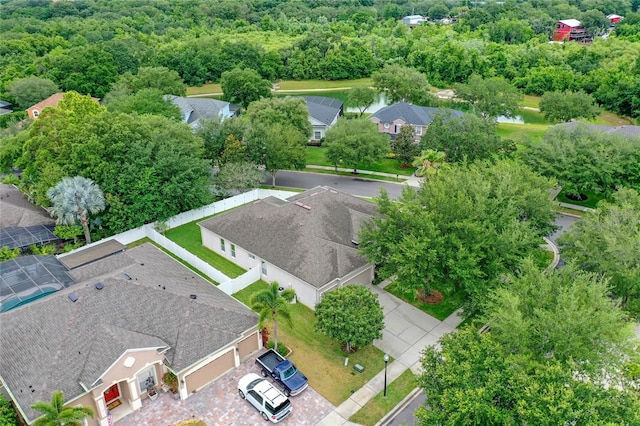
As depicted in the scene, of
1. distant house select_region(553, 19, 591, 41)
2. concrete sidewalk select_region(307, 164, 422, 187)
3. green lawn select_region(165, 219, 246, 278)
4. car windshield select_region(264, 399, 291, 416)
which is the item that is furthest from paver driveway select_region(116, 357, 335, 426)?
distant house select_region(553, 19, 591, 41)

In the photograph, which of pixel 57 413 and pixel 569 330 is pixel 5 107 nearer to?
pixel 57 413

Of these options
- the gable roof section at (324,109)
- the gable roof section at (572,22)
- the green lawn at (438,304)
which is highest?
the gable roof section at (572,22)

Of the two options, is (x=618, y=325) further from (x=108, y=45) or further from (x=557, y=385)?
(x=108, y=45)

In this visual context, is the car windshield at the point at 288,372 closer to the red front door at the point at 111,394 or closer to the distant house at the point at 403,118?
the red front door at the point at 111,394

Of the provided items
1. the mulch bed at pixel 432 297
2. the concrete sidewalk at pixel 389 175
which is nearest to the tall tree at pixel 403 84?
the concrete sidewalk at pixel 389 175

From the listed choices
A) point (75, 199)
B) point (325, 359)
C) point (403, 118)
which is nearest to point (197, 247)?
point (75, 199)

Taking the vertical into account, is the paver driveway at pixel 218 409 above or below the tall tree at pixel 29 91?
below

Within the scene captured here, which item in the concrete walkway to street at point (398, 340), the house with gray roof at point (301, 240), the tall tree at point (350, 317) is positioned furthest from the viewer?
the house with gray roof at point (301, 240)

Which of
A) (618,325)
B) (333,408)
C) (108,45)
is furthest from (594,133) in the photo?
(108,45)
